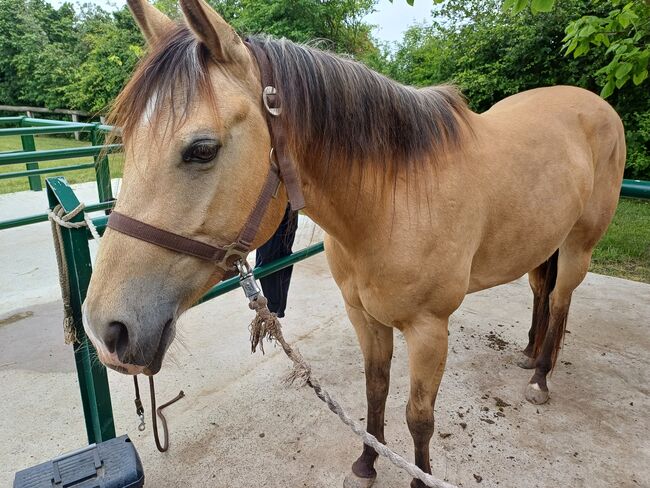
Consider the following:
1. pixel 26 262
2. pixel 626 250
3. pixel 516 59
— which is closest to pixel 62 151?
pixel 26 262

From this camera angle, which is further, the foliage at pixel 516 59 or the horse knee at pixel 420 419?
the foliage at pixel 516 59

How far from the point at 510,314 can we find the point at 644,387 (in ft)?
3.52

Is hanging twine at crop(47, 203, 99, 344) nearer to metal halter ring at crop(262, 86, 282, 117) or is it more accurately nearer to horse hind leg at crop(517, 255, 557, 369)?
metal halter ring at crop(262, 86, 282, 117)

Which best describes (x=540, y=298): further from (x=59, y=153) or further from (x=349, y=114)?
(x=59, y=153)

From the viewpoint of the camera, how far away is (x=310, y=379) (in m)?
1.33

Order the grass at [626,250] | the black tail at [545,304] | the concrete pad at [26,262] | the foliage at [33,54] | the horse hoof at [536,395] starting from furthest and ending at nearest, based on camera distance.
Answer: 1. the foliage at [33,54]
2. the grass at [626,250]
3. the concrete pad at [26,262]
4. the black tail at [545,304]
5. the horse hoof at [536,395]

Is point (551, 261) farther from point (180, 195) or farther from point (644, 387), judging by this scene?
point (180, 195)

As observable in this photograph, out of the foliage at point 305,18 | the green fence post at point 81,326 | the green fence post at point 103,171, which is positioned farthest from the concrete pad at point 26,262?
the foliage at point 305,18

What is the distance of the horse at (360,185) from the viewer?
96 centimetres

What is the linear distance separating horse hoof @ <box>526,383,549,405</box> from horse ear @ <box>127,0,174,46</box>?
2.60 metres

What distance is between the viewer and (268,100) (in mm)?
1086

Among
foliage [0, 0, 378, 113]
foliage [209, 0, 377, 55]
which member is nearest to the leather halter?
foliage [209, 0, 377, 55]

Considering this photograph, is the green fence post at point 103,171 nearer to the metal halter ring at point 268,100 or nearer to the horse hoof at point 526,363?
the metal halter ring at point 268,100

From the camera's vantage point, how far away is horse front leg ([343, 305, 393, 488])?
1882 millimetres
